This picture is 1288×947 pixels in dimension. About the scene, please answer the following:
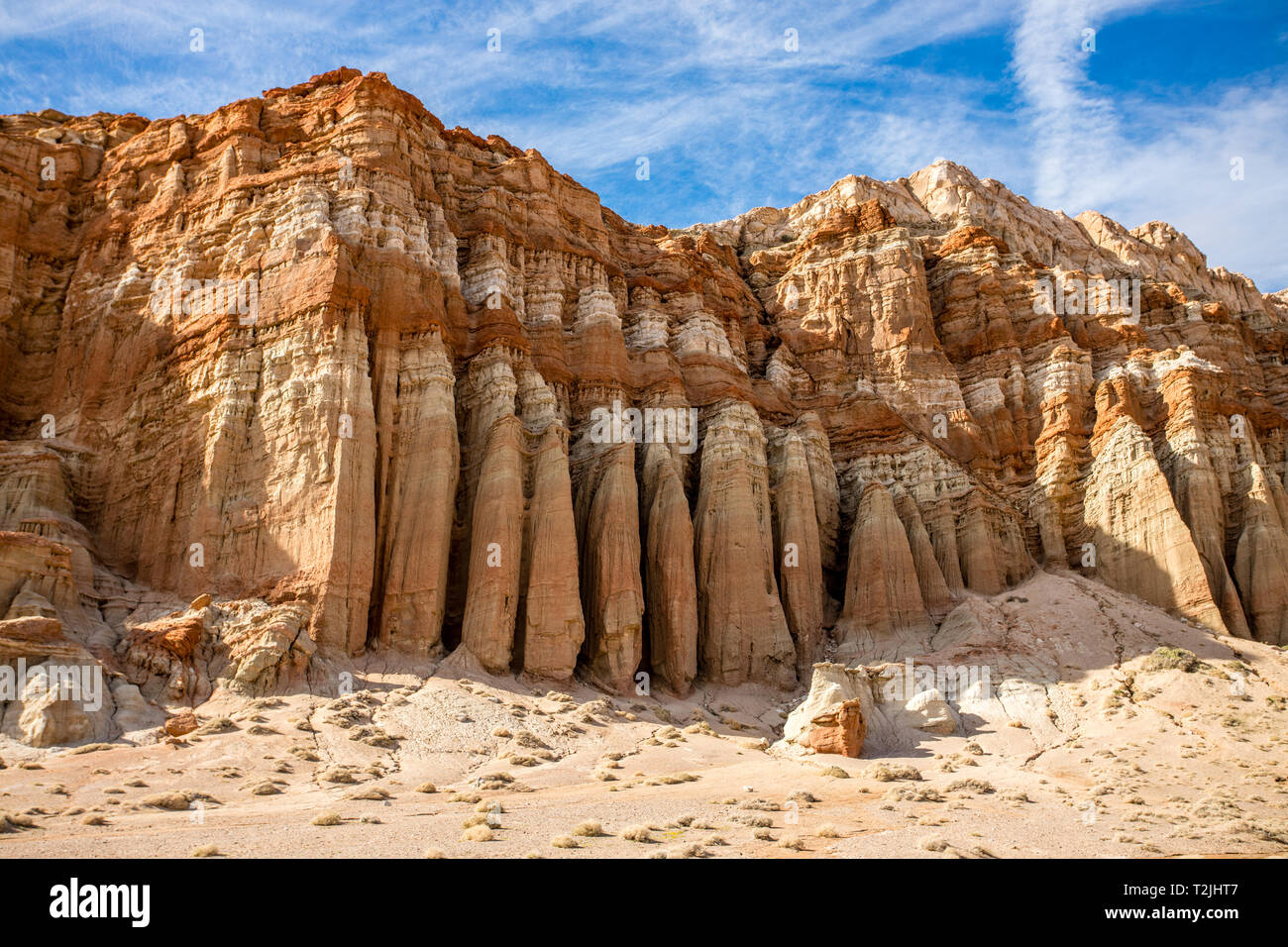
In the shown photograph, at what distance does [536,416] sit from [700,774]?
22.3 meters

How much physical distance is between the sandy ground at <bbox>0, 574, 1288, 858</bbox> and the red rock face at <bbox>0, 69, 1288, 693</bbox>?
4491mm

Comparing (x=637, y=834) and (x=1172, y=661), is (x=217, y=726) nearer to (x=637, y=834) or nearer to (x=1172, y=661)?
(x=637, y=834)

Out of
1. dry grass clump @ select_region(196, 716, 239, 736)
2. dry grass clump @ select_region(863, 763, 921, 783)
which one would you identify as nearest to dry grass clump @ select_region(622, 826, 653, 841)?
dry grass clump @ select_region(863, 763, 921, 783)

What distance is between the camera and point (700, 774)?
28.7 m

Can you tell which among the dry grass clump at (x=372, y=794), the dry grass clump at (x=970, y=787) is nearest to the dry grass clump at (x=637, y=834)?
the dry grass clump at (x=372, y=794)

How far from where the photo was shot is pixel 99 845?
53.8 feet

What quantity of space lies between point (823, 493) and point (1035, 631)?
1461 cm

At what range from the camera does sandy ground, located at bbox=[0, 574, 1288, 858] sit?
18531mm

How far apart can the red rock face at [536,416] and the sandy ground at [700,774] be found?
4.49 meters

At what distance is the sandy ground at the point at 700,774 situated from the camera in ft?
60.8

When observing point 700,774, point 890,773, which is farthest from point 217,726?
point 890,773

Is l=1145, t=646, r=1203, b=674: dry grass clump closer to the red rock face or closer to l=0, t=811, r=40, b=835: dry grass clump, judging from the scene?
the red rock face

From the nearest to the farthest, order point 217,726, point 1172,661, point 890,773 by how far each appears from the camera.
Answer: point 217,726, point 890,773, point 1172,661

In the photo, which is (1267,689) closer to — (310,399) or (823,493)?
(823,493)
